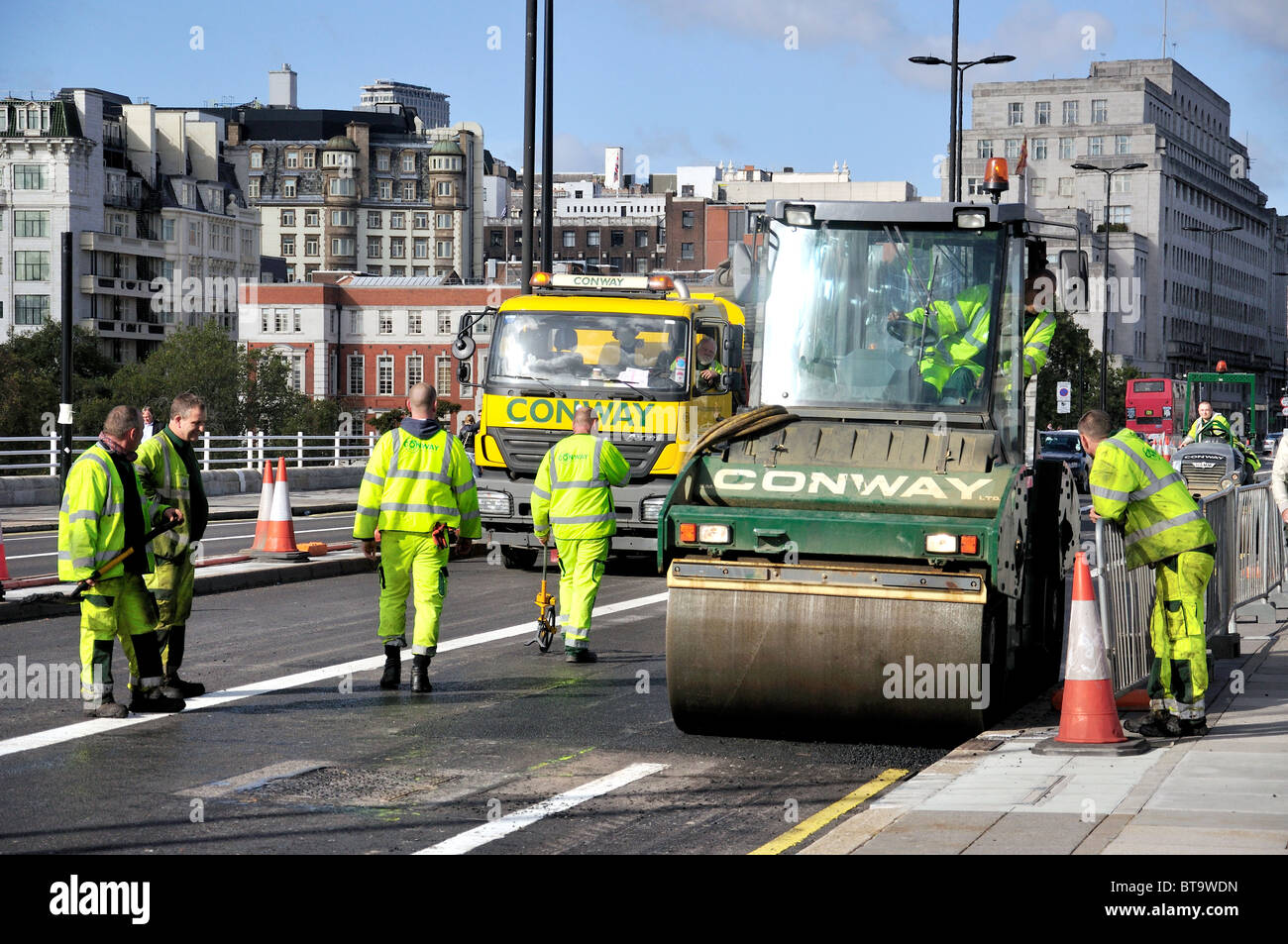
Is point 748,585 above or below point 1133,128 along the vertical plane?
below

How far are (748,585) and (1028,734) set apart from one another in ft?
5.46

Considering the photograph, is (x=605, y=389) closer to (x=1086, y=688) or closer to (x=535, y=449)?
(x=535, y=449)

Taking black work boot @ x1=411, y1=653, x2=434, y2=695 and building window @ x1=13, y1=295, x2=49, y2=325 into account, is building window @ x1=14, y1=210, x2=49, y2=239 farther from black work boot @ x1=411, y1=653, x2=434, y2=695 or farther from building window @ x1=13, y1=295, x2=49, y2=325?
black work boot @ x1=411, y1=653, x2=434, y2=695

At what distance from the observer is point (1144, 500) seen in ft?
31.2

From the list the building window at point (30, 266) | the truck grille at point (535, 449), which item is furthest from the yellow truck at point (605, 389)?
the building window at point (30, 266)

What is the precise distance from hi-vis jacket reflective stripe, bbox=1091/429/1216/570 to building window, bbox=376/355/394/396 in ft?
389

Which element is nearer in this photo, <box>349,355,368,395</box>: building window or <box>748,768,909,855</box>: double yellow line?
<box>748,768,909,855</box>: double yellow line

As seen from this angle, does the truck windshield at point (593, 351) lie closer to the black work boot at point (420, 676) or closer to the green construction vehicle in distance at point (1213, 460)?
the black work boot at point (420, 676)

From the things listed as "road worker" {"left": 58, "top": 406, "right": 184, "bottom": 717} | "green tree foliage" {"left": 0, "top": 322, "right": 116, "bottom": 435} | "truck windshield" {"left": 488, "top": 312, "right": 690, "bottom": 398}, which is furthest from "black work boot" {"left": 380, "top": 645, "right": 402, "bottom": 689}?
"green tree foliage" {"left": 0, "top": 322, "right": 116, "bottom": 435}

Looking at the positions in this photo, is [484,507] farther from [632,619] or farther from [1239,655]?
[1239,655]

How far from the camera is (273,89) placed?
179 metres

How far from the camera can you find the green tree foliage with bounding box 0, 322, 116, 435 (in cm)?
8400

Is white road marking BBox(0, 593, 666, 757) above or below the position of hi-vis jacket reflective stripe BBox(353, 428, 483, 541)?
below

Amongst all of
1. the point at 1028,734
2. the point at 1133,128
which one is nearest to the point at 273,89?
the point at 1133,128
